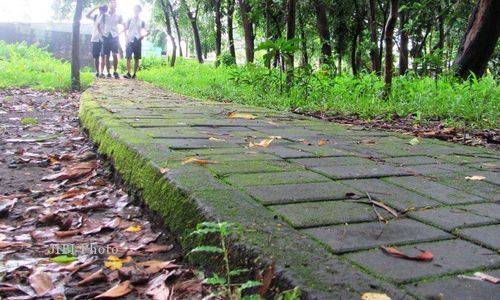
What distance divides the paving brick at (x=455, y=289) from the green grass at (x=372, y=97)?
12.6ft

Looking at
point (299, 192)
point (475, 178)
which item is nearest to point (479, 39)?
point (475, 178)

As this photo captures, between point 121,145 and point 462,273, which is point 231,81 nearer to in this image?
point 121,145

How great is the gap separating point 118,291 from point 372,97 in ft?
18.2

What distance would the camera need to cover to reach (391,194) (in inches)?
Result: 75.0

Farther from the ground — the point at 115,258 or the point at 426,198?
the point at 426,198

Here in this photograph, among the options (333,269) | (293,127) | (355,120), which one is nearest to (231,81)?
(355,120)

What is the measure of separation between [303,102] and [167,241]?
457cm

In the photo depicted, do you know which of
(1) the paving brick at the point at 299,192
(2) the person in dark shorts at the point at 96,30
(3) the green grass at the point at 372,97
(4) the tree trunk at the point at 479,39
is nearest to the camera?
(1) the paving brick at the point at 299,192

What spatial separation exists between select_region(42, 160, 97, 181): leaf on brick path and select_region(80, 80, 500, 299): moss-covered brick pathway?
15 cm

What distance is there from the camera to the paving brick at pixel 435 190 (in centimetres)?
189

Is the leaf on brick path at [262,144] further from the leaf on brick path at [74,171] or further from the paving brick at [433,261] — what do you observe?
the paving brick at [433,261]

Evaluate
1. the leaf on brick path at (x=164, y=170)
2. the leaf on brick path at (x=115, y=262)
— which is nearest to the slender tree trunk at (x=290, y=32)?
the leaf on brick path at (x=164, y=170)

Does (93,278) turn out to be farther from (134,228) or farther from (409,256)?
(409,256)

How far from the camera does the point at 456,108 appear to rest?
5285mm
